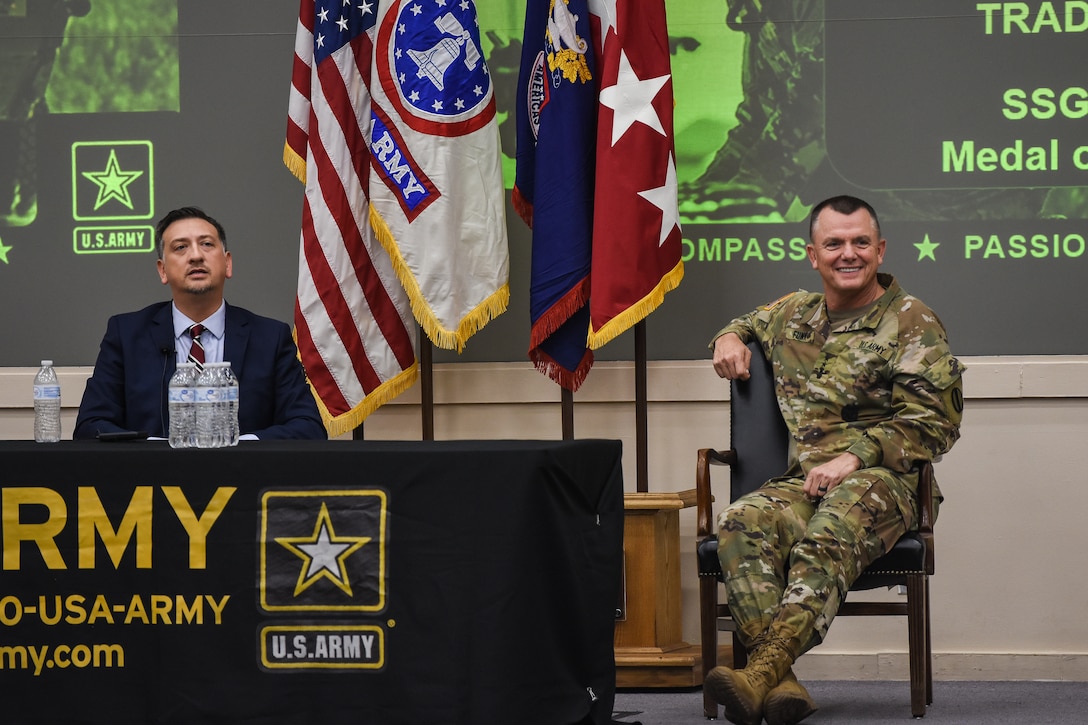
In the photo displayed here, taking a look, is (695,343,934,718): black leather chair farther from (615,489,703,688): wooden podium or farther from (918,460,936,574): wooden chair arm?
(615,489,703,688): wooden podium

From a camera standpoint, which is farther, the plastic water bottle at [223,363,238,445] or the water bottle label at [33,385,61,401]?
the water bottle label at [33,385,61,401]

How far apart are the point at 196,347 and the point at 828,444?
1.61 metres

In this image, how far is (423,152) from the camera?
12.5 feet

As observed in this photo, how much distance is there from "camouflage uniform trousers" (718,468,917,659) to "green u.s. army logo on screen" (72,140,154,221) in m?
2.29

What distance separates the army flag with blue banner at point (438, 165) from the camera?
150 inches

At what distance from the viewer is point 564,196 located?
150 inches

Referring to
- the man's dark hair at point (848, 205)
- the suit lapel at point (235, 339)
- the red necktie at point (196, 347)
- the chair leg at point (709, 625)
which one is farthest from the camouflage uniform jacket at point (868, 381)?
the red necktie at point (196, 347)

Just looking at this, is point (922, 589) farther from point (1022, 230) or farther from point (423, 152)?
point (423, 152)

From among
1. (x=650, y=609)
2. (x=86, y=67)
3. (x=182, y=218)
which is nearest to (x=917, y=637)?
(x=650, y=609)

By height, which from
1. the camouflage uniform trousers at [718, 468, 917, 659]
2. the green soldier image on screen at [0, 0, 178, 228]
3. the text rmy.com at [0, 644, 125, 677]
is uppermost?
the green soldier image on screen at [0, 0, 178, 228]

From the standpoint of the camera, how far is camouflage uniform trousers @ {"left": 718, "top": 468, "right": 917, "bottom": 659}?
115 inches

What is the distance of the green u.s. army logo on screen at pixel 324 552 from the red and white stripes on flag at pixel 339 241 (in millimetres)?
1391

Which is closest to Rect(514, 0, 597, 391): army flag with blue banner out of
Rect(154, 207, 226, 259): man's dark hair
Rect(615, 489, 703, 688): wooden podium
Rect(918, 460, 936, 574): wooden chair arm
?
Rect(615, 489, 703, 688): wooden podium

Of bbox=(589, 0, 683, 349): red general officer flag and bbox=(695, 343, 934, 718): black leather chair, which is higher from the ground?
bbox=(589, 0, 683, 349): red general officer flag
